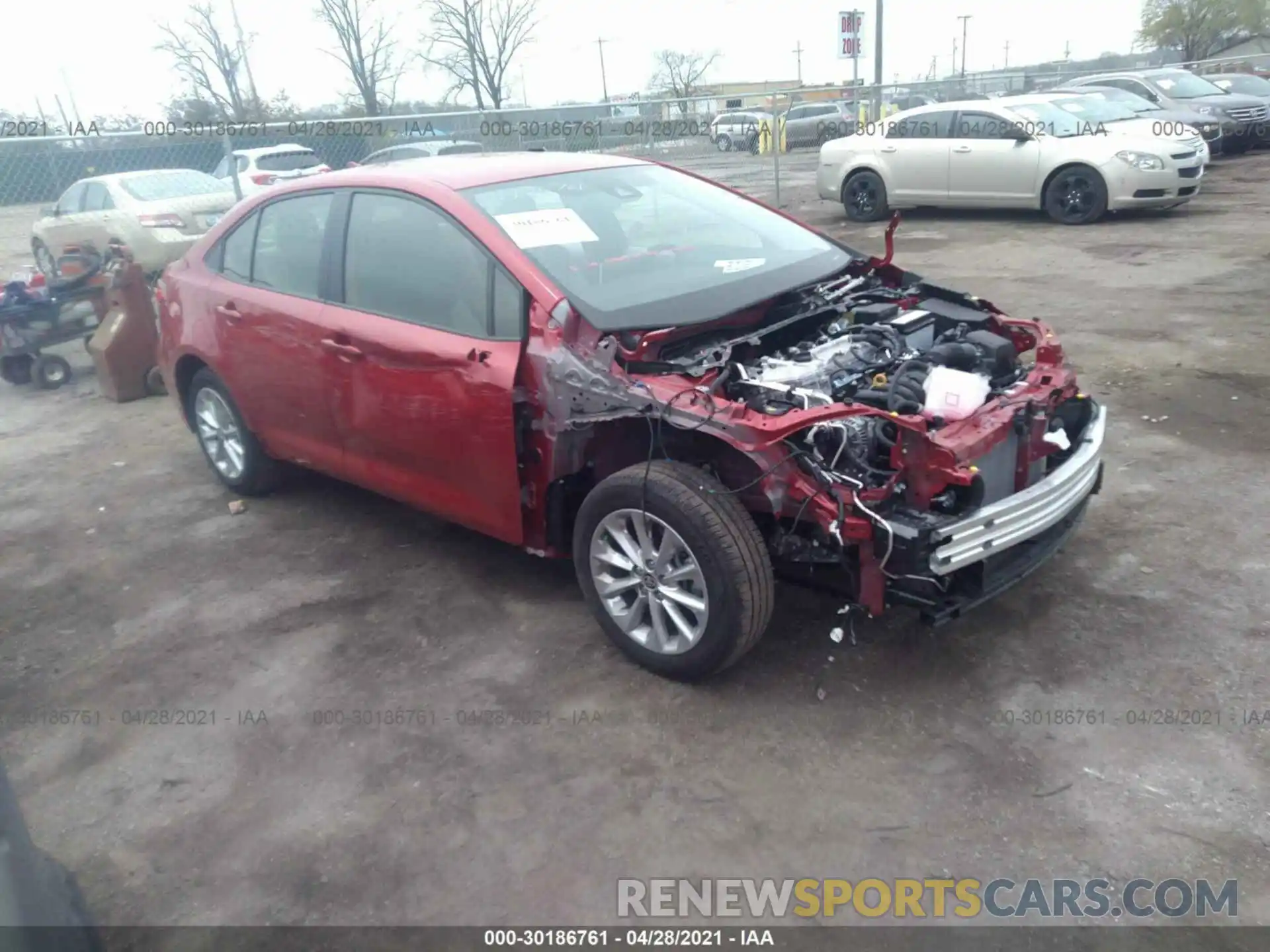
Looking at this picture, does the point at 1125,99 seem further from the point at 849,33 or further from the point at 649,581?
the point at 649,581

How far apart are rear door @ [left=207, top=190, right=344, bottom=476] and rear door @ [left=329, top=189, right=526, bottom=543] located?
167 millimetres

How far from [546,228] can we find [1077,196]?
32.8 ft

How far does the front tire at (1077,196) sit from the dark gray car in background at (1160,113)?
3.56 feet

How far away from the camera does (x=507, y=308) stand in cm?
371

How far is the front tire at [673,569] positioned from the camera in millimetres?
3195

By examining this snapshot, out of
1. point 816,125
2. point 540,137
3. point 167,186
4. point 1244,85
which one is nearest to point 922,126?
point 540,137

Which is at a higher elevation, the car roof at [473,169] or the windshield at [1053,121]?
the car roof at [473,169]

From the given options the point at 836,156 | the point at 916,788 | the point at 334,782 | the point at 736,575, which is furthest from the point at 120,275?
the point at 836,156

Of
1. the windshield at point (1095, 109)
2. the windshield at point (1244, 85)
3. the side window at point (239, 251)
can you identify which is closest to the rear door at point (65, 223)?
the side window at point (239, 251)

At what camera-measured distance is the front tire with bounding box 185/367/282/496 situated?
17.1 ft

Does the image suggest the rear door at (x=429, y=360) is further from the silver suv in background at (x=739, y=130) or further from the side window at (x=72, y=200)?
the silver suv in background at (x=739, y=130)

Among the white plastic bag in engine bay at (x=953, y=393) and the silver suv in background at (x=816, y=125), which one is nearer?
the white plastic bag in engine bay at (x=953, y=393)

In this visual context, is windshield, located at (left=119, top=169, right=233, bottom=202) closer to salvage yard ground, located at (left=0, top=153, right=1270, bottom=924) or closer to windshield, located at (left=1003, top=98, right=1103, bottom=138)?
salvage yard ground, located at (left=0, top=153, right=1270, bottom=924)

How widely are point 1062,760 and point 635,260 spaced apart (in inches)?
94.3
